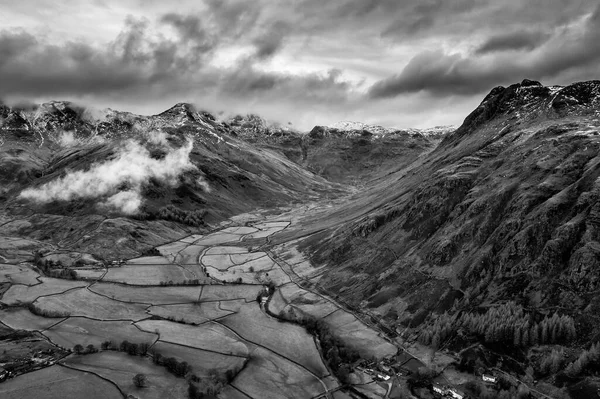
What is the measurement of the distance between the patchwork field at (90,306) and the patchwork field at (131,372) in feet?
114

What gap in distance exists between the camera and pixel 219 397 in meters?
108

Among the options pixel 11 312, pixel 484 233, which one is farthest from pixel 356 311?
pixel 11 312

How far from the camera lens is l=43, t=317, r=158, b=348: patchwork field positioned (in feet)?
461

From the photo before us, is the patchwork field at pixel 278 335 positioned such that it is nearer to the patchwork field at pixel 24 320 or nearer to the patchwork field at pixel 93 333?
the patchwork field at pixel 93 333

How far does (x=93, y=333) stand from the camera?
147 metres

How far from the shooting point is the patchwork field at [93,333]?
14038cm

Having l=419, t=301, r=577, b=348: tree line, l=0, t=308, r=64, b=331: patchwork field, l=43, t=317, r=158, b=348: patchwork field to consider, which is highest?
l=419, t=301, r=577, b=348: tree line

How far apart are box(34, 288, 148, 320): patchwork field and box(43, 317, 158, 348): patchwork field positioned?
614 centimetres

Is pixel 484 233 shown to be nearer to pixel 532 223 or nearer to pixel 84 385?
pixel 532 223

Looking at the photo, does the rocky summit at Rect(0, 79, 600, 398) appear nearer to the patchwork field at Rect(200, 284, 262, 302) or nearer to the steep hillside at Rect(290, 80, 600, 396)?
the steep hillside at Rect(290, 80, 600, 396)

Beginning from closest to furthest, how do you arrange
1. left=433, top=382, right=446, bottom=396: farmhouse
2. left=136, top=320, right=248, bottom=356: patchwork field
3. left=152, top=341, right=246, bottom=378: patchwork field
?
left=433, top=382, right=446, bottom=396: farmhouse < left=152, top=341, right=246, bottom=378: patchwork field < left=136, top=320, right=248, bottom=356: patchwork field

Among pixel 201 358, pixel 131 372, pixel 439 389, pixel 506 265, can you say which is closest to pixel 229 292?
pixel 201 358

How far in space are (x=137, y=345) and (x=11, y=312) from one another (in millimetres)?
65222

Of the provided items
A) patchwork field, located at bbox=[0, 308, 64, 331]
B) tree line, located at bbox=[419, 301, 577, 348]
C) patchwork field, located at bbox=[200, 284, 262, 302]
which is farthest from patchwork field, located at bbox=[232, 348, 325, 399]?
patchwork field, located at bbox=[0, 308, 64, 331]
